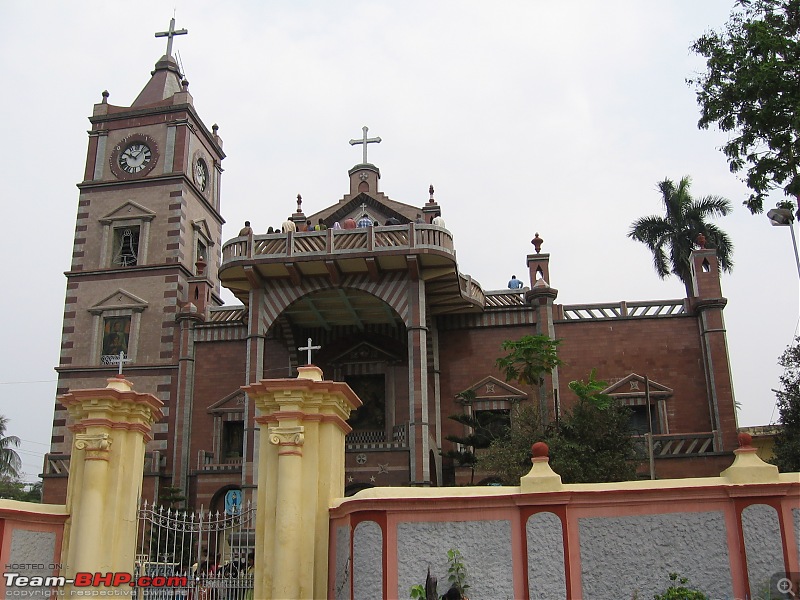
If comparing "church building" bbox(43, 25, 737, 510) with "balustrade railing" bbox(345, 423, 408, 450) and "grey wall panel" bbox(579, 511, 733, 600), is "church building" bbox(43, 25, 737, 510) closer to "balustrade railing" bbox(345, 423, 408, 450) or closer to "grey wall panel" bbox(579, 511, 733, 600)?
"balustrade railing" bbox(345, 423, 408, 450)

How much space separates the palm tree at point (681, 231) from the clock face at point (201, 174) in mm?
16532

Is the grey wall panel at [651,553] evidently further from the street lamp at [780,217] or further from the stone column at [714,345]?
the stone column at [714,345]

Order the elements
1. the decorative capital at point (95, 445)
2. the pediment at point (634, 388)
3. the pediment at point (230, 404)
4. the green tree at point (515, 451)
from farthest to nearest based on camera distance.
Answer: the pediment at point (230, 404) → the pediment at point (634, 388) → the green tree at point (515, 451) → the decorative capital at point (95, 445)

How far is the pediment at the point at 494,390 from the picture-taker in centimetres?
2497

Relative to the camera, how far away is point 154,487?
25250 millimetres

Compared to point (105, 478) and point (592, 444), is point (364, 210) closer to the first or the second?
point (592, 444)

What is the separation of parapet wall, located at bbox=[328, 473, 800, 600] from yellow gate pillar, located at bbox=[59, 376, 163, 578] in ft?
12.1

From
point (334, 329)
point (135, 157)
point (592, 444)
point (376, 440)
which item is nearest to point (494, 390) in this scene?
point (376, 440)

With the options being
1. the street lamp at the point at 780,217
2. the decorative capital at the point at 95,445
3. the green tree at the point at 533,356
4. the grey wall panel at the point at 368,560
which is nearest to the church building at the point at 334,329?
the green tree at the point at 533,356

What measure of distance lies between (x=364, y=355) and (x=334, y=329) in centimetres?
139

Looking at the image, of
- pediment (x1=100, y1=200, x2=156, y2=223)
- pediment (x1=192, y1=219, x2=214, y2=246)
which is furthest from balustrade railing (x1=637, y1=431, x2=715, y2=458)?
pediment (x1=100, y1=200, x2=156, y2=223)

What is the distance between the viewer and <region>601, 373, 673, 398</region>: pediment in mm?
24344

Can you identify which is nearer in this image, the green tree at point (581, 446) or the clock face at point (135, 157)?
the green tree at point (581, 446)

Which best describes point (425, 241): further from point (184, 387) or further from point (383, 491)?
point (383, 491)
